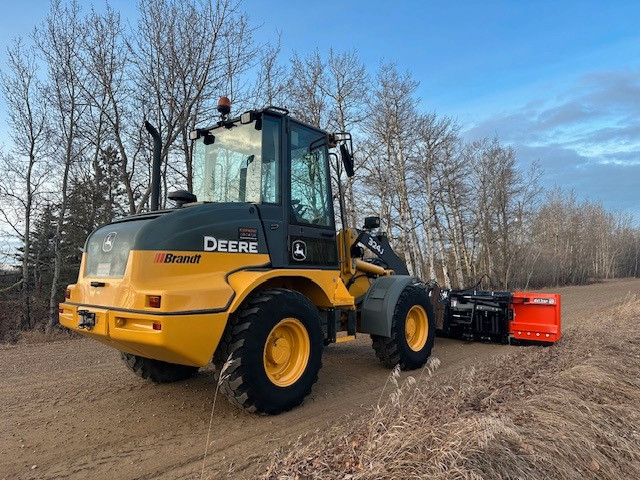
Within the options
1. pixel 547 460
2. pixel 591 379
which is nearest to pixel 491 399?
pixel 547 460

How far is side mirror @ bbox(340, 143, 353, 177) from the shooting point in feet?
18.7

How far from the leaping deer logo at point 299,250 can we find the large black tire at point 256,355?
53 cm

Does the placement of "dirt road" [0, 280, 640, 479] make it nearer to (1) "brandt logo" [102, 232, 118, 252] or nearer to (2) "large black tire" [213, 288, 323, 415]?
(2) "large black tire" [213, 288, 323, 415]

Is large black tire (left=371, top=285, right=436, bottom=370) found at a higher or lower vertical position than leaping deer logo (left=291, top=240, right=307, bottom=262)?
lower

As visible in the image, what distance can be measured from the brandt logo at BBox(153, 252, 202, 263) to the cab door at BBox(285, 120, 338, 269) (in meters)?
1.10

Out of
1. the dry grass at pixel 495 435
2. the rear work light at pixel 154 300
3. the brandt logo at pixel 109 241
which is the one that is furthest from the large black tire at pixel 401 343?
the brandt logo at pixel 109 241

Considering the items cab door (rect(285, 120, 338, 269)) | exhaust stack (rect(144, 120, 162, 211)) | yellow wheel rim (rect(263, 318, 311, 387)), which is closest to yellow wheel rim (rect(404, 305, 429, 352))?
cab door (rect(285, 120, 338, 269))

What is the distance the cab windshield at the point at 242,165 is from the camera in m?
4.76

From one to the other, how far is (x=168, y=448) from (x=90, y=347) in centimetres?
540

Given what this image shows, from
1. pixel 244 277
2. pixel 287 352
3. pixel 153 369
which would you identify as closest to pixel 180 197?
pixel 244 277

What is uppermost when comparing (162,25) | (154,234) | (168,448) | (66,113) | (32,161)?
(162,25)

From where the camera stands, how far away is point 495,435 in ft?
10.1

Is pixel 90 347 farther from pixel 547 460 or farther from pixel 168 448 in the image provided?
pixel 547 460

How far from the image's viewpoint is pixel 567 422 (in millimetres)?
3635
